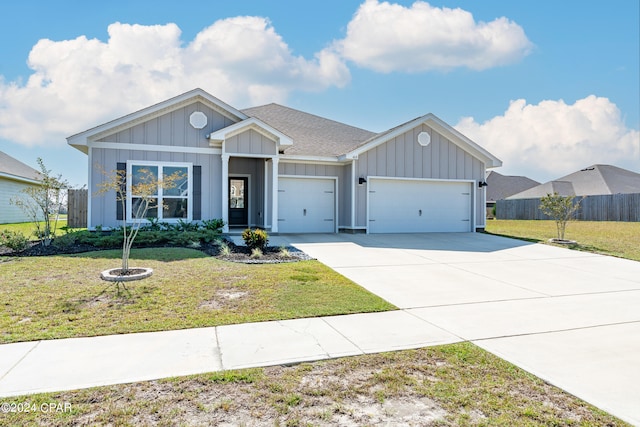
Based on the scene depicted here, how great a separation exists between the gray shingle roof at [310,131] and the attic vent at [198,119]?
9.77 ft

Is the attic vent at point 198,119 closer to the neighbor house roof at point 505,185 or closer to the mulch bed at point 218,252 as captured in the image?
the mulch bed at point 218,252

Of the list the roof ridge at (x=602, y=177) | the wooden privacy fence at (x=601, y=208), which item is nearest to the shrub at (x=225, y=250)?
the wooden privacy fence at (x=601, y=208)

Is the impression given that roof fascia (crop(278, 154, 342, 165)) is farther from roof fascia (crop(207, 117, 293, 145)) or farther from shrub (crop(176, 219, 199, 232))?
shrub (crop(176, 219, 199, 232))

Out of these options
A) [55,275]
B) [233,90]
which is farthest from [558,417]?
[233,90]

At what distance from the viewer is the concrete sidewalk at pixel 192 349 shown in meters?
3.23

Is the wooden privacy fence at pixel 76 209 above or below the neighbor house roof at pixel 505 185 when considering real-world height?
below

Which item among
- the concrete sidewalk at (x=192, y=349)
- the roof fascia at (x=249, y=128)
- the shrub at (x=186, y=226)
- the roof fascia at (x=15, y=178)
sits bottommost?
the concrete sidewalk at (x=192, y=349)

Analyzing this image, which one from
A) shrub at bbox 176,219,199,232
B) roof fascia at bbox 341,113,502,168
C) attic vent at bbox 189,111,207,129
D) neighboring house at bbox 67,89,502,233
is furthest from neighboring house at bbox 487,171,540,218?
shrub at bbox 176,219,199,232

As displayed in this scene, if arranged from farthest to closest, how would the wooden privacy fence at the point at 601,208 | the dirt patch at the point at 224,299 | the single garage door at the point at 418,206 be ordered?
the wooden privacy fence at the point at 601,208, the single garage door at the point at 418,206, the dirt patch at the point at 224,299

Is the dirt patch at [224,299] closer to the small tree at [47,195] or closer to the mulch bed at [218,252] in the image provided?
the mulch bed at [218,252]

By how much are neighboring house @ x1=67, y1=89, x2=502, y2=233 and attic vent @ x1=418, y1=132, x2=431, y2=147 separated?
57 millimetres

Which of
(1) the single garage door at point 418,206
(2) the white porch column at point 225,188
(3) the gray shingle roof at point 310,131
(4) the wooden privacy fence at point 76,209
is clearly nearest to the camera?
(2) the white porch column at point 225,188

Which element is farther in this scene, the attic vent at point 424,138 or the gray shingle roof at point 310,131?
the gray shingle roof at point 310,131

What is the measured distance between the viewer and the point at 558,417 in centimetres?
269
